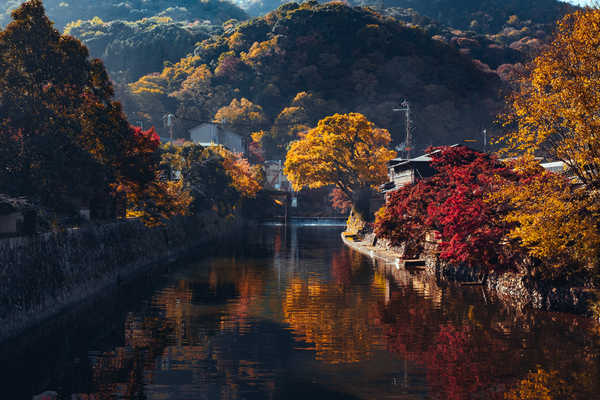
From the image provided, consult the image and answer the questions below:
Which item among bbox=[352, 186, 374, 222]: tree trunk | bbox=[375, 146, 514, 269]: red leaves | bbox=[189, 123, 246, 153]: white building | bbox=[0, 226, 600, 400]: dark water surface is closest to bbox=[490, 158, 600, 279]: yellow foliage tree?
bbox=[0, 226, 600, 400]: dark water surface

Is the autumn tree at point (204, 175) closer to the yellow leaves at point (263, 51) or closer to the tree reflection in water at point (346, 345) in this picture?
the tree reflection in water at point (346, 345)

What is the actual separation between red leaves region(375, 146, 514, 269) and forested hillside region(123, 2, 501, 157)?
296 ft

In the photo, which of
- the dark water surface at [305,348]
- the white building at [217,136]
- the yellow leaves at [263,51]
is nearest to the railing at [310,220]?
the white building at [217,136]

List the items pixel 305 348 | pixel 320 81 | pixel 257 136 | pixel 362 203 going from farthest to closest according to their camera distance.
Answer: pixel 320 81 < pixel 257 136 < pixel 362 203 < pixel 305 348

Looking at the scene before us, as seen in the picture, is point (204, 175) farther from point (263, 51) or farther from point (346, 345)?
point (263, 51)

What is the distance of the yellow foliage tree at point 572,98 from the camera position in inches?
1091

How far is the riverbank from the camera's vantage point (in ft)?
95.5

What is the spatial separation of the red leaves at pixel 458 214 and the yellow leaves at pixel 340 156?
33705 millimetres

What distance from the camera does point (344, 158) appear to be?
3327 inches

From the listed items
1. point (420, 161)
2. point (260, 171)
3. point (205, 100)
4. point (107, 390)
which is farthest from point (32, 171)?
point (205, 100)

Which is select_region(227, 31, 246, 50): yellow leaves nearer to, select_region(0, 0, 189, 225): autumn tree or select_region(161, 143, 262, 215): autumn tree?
select_region(161, 143, 262, 215): autumn tree

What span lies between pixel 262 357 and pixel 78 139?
21532mm

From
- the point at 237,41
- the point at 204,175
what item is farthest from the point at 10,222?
the point at 237,41

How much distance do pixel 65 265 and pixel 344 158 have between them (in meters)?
56.4
